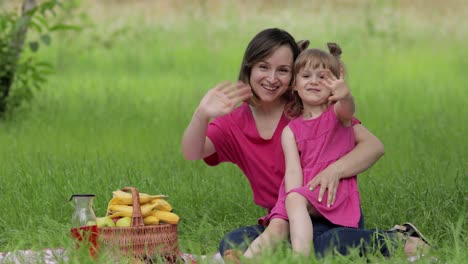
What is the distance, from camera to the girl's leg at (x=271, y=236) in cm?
475

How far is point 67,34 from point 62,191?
31.2ft

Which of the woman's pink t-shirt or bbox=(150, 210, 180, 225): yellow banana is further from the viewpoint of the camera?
the woman's pink t-shirt

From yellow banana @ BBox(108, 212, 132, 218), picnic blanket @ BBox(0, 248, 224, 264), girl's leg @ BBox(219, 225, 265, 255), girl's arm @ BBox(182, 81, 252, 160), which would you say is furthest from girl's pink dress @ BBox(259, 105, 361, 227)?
yellow banana @ BBox(108, 212, 132, 218)

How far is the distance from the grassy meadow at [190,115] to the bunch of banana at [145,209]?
0.22 m

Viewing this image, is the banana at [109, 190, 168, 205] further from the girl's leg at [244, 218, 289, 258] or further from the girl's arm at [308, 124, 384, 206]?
the girl's arm at [308, 124, 384, 206]

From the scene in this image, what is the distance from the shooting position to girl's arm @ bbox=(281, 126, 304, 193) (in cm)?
492

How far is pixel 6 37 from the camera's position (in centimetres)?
929

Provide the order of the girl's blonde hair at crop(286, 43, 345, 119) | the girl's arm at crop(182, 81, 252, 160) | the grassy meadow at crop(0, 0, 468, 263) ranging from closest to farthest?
the girl's arm at crop(182, 81, 252, 160) < the girl's blonde hair at crop(286, 43, 345, 119) < the grassy meadow at crop(0, 0, 468, 263)

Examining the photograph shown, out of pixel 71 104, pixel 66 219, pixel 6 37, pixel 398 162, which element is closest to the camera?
pixel 66 219

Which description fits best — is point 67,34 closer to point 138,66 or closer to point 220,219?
point 138,66

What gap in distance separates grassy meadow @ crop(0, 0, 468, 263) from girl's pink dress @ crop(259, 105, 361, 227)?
47 centimetres

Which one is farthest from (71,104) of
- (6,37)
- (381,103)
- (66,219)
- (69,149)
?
(66,219)

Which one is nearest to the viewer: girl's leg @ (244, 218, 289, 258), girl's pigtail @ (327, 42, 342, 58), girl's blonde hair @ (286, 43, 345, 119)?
girl's leg @ (244, 218, 289, 258)

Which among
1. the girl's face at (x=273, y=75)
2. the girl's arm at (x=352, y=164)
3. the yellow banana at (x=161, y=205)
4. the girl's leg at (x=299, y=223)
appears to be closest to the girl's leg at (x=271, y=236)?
the girl's leg at (x=299, y=223)
